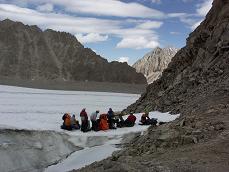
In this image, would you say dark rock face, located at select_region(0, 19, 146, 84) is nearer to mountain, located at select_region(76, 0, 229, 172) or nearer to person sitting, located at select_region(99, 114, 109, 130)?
mountain, located at select_region(76, 0, 229, 172)

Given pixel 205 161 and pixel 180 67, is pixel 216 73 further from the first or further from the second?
pixel 205 161

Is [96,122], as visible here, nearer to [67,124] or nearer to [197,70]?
[67,124]

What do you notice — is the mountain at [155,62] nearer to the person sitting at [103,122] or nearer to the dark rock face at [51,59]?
the dark rock face at [51,59]

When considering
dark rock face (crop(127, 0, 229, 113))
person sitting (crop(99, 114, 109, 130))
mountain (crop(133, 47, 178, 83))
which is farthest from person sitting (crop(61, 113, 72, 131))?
mountain (crop(133, 47, 178, 83))

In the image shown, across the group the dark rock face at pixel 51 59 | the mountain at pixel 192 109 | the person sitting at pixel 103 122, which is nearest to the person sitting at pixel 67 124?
the person sitting at pixel 103 122

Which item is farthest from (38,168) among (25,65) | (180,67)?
(25,65)

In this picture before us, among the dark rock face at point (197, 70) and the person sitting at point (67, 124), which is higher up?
the dark rock face at point (197, 70)

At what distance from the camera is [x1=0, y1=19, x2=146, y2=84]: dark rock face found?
398 feet

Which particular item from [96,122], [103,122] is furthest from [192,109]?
[96,122]

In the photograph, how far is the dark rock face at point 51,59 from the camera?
12138cm

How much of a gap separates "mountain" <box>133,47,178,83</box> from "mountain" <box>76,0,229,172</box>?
14269cm

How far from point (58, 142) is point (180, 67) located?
47.7ft

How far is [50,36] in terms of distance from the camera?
130 metres

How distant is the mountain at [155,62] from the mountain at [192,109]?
468 feet
